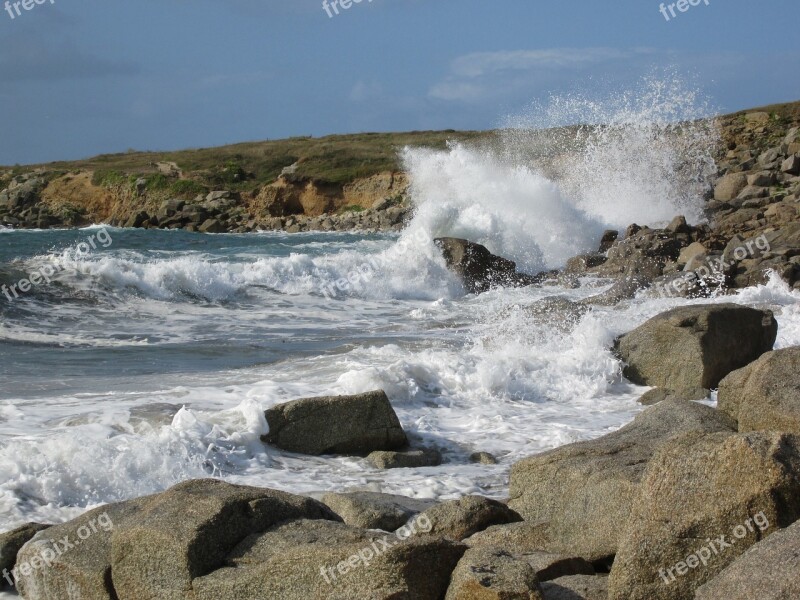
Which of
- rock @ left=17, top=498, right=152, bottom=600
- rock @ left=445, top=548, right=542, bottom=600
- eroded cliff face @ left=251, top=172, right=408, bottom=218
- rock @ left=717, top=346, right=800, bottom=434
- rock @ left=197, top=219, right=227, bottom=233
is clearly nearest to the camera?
rock @ left=445, top=548, right=542, bottom=600

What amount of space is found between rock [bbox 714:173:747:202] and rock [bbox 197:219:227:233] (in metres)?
24.9

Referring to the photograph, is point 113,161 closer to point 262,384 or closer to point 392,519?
point 262,384

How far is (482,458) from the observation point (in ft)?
25.7

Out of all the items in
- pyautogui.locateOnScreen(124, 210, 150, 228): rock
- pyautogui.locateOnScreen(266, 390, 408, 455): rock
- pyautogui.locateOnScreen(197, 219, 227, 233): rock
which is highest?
pyautogui.locateOnScreen(124, 210, 150, 228): rock

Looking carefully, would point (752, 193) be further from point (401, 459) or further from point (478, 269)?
Result: point (401, 459)

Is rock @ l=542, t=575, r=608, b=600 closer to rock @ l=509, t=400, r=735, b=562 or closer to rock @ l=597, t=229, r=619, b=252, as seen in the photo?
rock @ l=509, t=400, r=735, b=562

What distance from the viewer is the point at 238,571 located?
416 cm

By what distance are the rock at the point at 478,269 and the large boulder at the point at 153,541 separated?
637 inches

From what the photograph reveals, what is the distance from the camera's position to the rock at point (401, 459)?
752cm

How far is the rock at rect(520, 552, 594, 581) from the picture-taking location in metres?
4.30

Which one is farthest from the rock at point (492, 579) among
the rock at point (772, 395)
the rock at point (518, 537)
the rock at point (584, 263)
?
the rock at point (584, 263)

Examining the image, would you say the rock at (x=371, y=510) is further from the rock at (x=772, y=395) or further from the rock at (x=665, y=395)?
the rock at (x=665, y=395)

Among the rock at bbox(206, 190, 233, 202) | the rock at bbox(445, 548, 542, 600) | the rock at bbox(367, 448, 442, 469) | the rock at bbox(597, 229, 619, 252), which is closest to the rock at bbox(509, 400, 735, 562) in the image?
the rock at bbox(445, 548, 542, 600)

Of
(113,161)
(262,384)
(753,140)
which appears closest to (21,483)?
(262,384)
